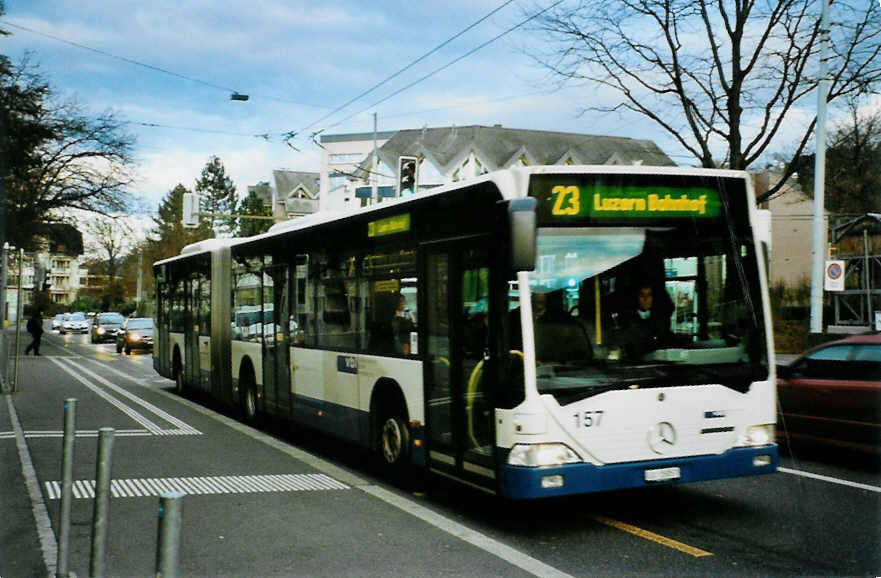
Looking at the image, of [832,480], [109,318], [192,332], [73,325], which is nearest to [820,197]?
[832,480]

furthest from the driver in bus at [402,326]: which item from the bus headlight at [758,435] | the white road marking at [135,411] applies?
the white road marking at [135,411]

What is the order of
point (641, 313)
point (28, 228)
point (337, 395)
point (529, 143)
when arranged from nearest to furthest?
point (641, 313)
point (337, 395)
point (28, 228)
point (529, 143)

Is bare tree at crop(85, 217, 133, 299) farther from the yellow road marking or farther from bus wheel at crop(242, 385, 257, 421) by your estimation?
the yellow road marking

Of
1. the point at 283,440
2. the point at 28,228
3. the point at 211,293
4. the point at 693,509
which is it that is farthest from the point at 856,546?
the point at 28,228

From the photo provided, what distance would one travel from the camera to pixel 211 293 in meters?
16.5

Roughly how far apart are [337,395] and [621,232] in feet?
15.0

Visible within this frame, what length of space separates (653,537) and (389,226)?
3.94 m

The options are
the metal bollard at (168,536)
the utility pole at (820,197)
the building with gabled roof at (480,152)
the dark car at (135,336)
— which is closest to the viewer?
the metal bollard at (168,536)

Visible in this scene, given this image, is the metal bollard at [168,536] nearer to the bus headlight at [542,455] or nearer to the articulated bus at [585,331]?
the articulated bus at [585,331]

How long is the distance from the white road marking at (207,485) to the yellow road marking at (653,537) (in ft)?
8.78

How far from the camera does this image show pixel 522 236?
20.8ft

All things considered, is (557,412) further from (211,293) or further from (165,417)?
(211,293)

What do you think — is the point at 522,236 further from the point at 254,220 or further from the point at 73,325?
the point at 254,220

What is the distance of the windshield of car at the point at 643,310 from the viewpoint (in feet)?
22.4
